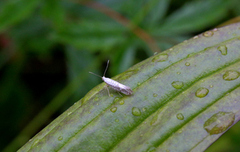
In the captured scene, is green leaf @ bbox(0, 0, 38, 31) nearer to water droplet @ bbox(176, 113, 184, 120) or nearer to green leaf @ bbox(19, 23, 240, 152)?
green leaf @ bbox(19, 23, 240, 152)

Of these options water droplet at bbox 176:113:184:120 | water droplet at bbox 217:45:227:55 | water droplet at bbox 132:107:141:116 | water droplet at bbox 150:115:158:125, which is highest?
water droplet at bbox 217:45:227:55

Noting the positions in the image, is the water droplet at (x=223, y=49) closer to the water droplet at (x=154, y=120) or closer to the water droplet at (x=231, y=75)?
the water droplet at (x=231, y=75)

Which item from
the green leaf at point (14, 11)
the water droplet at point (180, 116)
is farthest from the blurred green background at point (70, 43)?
the water droplet at point (180, 116)

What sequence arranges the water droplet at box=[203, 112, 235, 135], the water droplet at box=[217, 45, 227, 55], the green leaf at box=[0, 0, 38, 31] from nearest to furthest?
the water droplet at box=[203, 112, 235, 135]
the water droplet at box=[217, 45, 227, 55]
the green leaf at box=[0, 0, 38, 31]

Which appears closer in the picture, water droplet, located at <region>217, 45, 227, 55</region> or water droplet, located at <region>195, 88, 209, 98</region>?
water droplet, located at <region>195, 88, 209, 98</region>

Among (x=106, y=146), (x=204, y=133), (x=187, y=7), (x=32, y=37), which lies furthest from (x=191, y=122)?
(x=32, y=37)

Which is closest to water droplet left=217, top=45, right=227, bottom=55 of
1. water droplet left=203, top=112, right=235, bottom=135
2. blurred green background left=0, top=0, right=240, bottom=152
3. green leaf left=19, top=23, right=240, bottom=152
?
green leaf left=19, top=23, right=240, bottom=152

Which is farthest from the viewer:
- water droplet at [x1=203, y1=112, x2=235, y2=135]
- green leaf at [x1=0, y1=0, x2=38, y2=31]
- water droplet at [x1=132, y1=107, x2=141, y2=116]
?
green leaf at [x1=0, y1=0, x2=38, y2=31]

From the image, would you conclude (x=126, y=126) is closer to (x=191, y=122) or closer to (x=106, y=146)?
(x=106, y=146)
